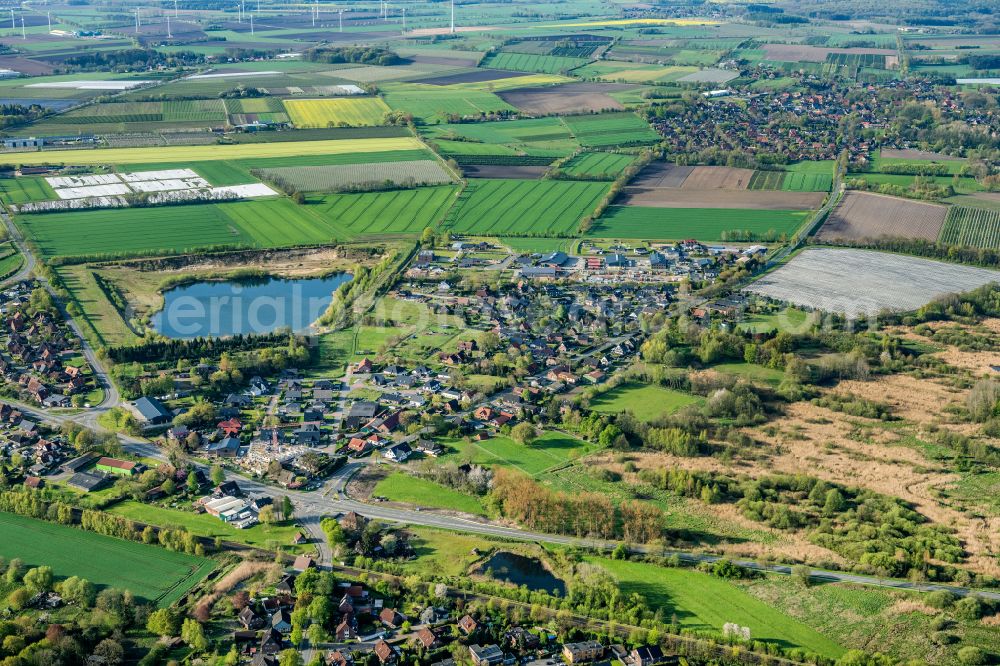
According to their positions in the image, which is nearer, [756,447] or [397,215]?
[756,447]

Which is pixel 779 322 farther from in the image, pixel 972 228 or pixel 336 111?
pixel 336 111

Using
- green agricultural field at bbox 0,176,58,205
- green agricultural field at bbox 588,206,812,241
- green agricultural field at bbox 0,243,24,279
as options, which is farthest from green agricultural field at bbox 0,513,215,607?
green agricultural field at bbox 0,176,58,205

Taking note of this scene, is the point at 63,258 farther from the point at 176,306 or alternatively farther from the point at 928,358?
the point at 928,358

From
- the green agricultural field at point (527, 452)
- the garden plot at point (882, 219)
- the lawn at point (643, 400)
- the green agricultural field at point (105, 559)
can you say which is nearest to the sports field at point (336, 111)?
the garden plot at point (882, 219)

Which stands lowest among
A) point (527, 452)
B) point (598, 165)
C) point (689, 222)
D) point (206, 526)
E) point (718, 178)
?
point (206, 526)

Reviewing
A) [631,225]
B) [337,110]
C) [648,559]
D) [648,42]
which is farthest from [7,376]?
[648,42]

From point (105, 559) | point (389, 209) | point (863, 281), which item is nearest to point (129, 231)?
point (389, 209)
